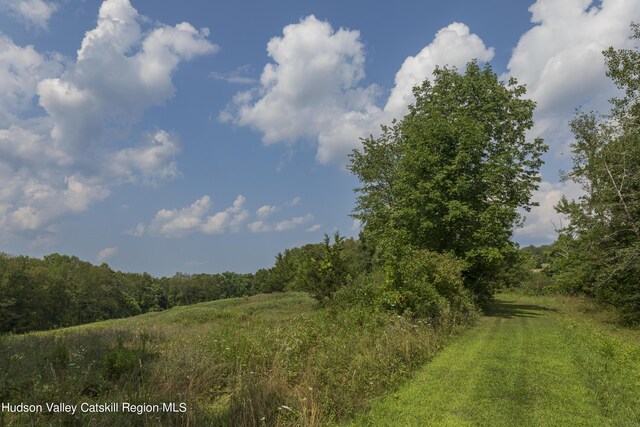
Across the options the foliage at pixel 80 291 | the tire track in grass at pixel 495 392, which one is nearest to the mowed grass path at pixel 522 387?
the tire track in grass at pixel 495 392

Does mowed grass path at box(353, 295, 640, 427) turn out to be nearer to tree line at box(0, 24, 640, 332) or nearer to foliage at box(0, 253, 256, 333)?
tree line at box(0, 24, 640, 332)

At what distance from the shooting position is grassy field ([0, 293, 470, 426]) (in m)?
7.18

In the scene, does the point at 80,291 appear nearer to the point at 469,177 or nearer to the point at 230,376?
the point at 469,177

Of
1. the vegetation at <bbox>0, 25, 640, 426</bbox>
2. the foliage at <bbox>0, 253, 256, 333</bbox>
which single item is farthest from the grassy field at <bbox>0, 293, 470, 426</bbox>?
the foliage at <bbox>0, 253, 256, 333</bbox>

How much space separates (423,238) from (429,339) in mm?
13952

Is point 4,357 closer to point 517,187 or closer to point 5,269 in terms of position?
point 517,187

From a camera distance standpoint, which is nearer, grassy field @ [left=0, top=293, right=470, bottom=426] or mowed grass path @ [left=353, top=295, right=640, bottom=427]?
grassy field @ [left=0, top=293, right=470, bottom=426]

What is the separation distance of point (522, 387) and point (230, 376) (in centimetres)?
697

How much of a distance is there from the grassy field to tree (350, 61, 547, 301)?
1202cm

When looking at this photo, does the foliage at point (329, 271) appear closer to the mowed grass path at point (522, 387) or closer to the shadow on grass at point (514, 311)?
the shadow on grass at point (514, 311)

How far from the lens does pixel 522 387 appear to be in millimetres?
9305

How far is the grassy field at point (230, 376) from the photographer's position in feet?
23.5

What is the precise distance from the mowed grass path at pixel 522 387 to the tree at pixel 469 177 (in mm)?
10226

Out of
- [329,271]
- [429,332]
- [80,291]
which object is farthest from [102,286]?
[429,332]
